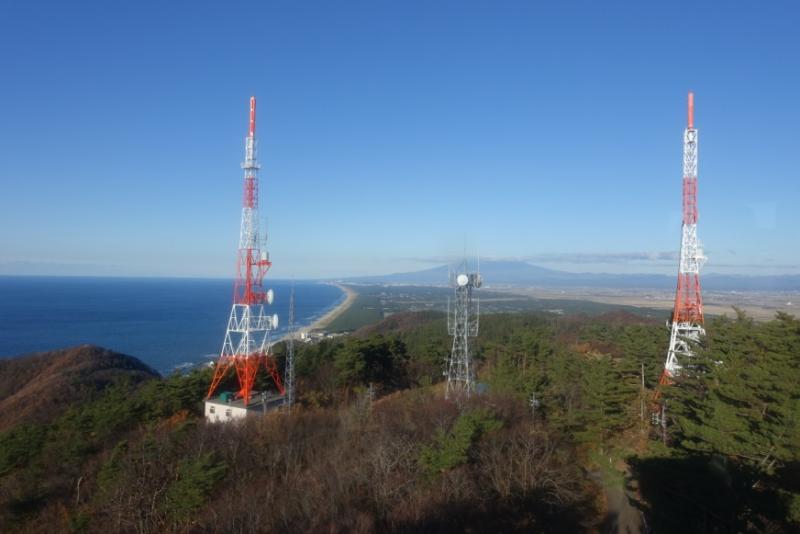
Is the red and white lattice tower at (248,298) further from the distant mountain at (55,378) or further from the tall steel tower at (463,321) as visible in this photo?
the distant mountain at (55,378)

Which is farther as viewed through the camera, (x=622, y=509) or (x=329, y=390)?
(x=329, y=390)

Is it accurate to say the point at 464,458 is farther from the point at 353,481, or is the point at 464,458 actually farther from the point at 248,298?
the point at 248,298

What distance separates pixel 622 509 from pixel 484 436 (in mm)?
3556

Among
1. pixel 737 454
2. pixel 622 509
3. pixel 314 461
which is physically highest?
pixel 737 454

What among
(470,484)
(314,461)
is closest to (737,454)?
(470,484)

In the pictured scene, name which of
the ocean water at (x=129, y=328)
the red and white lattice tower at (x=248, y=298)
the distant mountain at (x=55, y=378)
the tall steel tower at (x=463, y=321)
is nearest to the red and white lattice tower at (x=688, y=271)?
the tall steel tower at (x=463, y=321)

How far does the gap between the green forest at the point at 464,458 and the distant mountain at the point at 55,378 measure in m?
15.4

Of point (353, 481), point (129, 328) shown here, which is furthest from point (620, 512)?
point (129, 328)

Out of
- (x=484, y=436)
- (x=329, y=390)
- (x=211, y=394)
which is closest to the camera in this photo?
(x=484, y=436)

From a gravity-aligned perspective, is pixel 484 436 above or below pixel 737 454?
below

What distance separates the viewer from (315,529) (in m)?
7.69

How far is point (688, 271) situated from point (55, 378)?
40.7 metres

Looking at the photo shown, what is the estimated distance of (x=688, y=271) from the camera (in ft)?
56.8

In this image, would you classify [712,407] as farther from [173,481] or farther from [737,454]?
[173,481]
